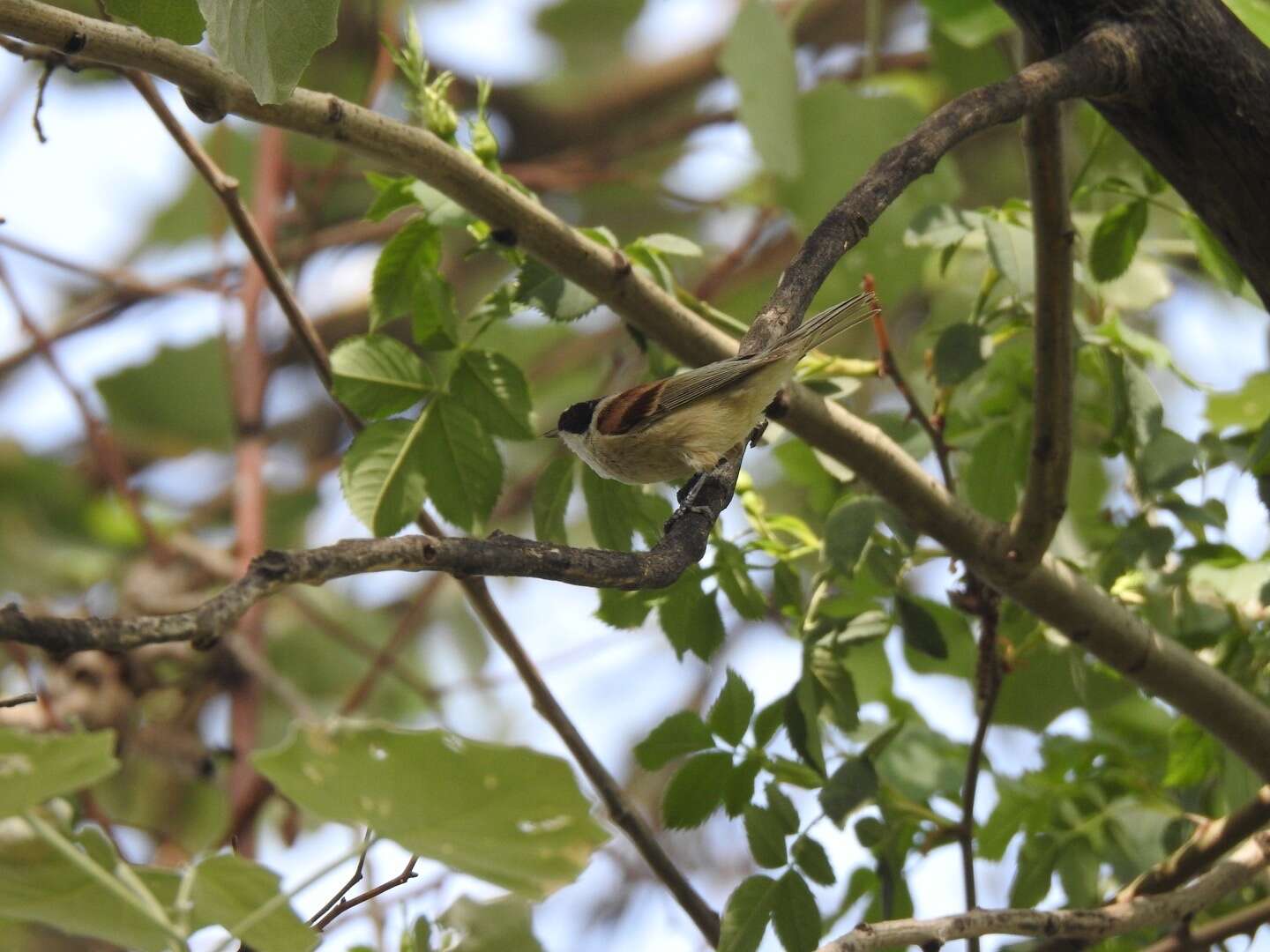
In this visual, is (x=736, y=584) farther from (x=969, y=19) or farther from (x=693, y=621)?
(x=969, y=19)

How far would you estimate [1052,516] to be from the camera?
229 centimetres

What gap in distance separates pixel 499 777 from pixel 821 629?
1.23m

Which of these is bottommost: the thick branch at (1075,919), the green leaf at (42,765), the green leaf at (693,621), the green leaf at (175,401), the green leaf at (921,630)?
the thick branch at (1075,919)

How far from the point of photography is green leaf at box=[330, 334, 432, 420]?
2.37 meters

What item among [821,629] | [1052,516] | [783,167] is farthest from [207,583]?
[1052,516]

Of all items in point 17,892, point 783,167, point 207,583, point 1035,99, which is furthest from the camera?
point 207,583

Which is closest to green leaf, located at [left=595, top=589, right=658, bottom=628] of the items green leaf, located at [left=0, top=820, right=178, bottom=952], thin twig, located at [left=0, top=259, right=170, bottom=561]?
green leaf, located at [left=0, top=820, right=178, bottom=952]

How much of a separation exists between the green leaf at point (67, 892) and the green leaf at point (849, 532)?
4.50 feet

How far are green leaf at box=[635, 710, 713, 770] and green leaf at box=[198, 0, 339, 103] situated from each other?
1.24 m

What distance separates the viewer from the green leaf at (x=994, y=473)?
2750 mm

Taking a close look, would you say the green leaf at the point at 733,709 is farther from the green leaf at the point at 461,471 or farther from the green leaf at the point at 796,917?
the green leaf at the point at 461,471

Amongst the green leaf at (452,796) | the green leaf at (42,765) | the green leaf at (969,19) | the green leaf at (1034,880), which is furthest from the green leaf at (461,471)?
the green leaf at (969,19)

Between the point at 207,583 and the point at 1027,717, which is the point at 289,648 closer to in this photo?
the point at 207,583

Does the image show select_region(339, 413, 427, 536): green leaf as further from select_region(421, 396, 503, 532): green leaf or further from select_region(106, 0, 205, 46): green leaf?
select_region(106, 0, 205, 46): green leaf
